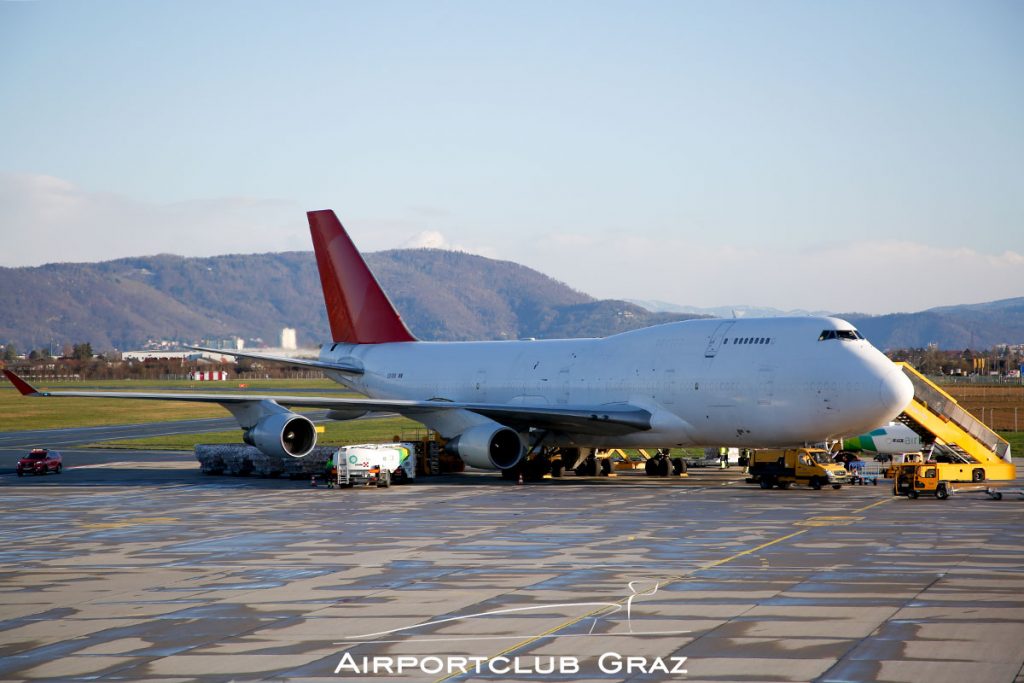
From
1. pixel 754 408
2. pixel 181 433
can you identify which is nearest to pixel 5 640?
pixel 754 408

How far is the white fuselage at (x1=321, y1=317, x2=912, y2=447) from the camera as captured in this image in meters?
36.2

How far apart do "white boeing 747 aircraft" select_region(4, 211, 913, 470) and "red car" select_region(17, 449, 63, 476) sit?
4530 mm

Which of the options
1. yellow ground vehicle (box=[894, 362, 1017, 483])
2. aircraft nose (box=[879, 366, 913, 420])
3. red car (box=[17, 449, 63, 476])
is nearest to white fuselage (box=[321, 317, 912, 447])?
aircraft nose (box=[879, 366, 913, 420])

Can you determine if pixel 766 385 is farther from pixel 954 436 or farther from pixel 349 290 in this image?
pixel 349 290

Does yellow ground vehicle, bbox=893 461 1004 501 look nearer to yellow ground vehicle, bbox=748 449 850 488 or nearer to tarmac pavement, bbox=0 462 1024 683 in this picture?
tarmac pavement, bbox=0 462 1024 683

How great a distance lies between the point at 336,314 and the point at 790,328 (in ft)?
74.8

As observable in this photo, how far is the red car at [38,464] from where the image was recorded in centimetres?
4578

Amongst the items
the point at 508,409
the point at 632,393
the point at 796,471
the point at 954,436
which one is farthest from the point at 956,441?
the point at 508,409

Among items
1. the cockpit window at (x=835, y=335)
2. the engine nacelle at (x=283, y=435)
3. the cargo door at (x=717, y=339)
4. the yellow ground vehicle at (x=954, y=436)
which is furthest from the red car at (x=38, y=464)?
the yellow ground vehicle at (x=954, y=436)

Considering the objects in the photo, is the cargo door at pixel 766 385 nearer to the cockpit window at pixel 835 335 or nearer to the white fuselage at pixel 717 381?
the white fuselage at pixel 717 381

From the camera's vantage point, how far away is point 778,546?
81.6ft

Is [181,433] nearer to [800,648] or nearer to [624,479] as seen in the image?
[624,479]

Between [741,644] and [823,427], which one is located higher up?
[823,427]

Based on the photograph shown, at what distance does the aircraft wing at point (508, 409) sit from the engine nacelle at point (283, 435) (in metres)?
0.60
